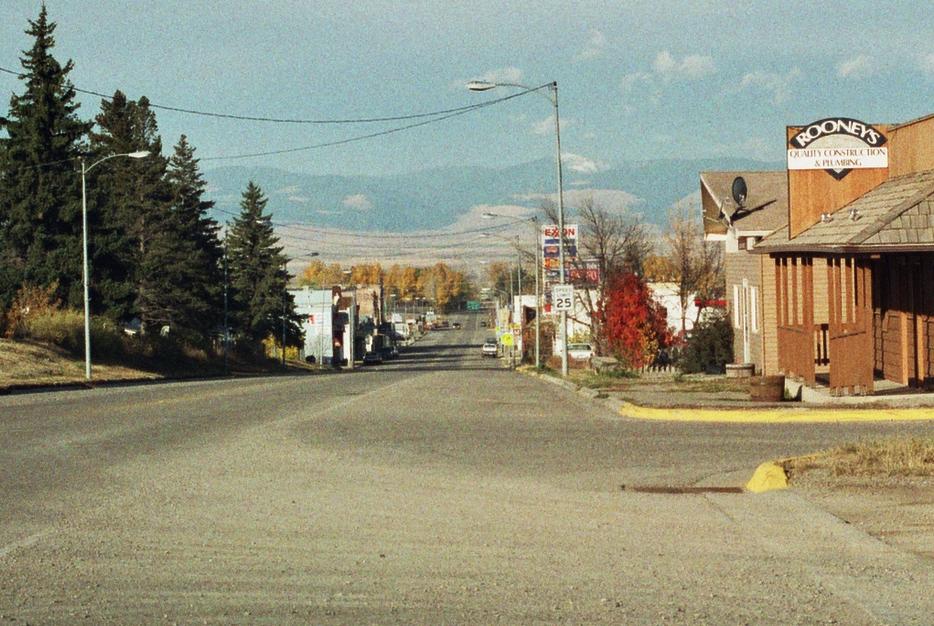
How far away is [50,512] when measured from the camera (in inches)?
403

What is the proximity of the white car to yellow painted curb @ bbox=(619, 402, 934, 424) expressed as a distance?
181 feet

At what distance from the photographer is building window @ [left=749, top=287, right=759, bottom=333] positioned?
36.7m

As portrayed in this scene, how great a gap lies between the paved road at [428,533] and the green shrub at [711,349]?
101ft

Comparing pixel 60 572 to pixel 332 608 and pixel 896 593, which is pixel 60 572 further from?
pixel 896 593

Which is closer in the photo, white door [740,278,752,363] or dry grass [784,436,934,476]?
dry grass [784,436,934,476]

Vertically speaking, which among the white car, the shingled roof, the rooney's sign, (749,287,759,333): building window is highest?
the rooney's sign

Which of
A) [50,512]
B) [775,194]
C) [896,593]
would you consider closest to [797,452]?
[896,593]

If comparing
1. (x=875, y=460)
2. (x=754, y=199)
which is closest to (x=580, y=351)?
(x=754, y=199)

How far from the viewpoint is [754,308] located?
37.4 m

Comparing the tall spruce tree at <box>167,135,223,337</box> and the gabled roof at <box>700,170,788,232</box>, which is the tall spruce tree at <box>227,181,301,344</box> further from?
the gabled roof at <box>700,170,788,232</box>

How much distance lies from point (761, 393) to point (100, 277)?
2037 inches

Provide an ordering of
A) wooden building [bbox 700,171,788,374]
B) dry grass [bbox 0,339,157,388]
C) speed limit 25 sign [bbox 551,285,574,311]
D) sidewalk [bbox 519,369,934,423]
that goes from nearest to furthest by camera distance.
Result: sidewalk [bbox 519,369,934,423], wooden building [bbox 700,171,788,374], dry grass [bbox 0,339,157,388], speed limit 25 sign [bbox 551,285,574,311]

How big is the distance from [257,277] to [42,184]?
115 feet

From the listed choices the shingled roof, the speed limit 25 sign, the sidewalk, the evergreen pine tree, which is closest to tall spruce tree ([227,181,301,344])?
the evergreen pine tree
